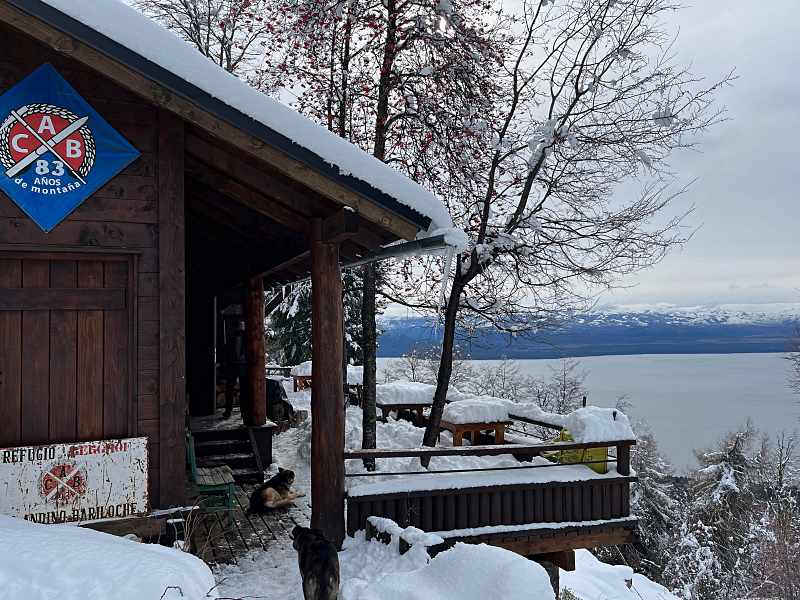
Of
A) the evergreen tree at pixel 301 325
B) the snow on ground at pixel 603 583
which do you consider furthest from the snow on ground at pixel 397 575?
the snow on ground at pixel 603 583

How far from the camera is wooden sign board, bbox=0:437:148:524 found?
5.02 m

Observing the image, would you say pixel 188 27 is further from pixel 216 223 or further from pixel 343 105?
pixel 216 223

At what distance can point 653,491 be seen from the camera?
87.1ft

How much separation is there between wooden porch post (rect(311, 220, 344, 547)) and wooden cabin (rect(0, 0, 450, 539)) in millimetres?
428

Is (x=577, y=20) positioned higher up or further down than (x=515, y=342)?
higher up

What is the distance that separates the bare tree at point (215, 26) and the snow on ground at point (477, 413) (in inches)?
374

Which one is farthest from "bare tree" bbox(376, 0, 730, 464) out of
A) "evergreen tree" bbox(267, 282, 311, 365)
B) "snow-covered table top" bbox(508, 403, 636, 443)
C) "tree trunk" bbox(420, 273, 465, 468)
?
"evergreen tree" bbox(267, 282, 311, 365)

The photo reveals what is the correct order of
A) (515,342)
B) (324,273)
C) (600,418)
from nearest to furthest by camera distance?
(324,273), (600,418), (515,342)

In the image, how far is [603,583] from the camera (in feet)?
53.9

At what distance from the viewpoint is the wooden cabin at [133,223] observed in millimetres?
4957

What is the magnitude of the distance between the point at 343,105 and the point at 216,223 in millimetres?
3686

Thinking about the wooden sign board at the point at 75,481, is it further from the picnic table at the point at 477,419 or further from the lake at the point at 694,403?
the lake at the point at 694,403

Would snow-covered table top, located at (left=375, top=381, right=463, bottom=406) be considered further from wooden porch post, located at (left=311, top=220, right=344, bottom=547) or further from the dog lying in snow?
wooden porch post, located at (left=311, top=220, right=344, bottom=547)

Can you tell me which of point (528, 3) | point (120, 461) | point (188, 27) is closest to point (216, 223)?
point (120, 461)
